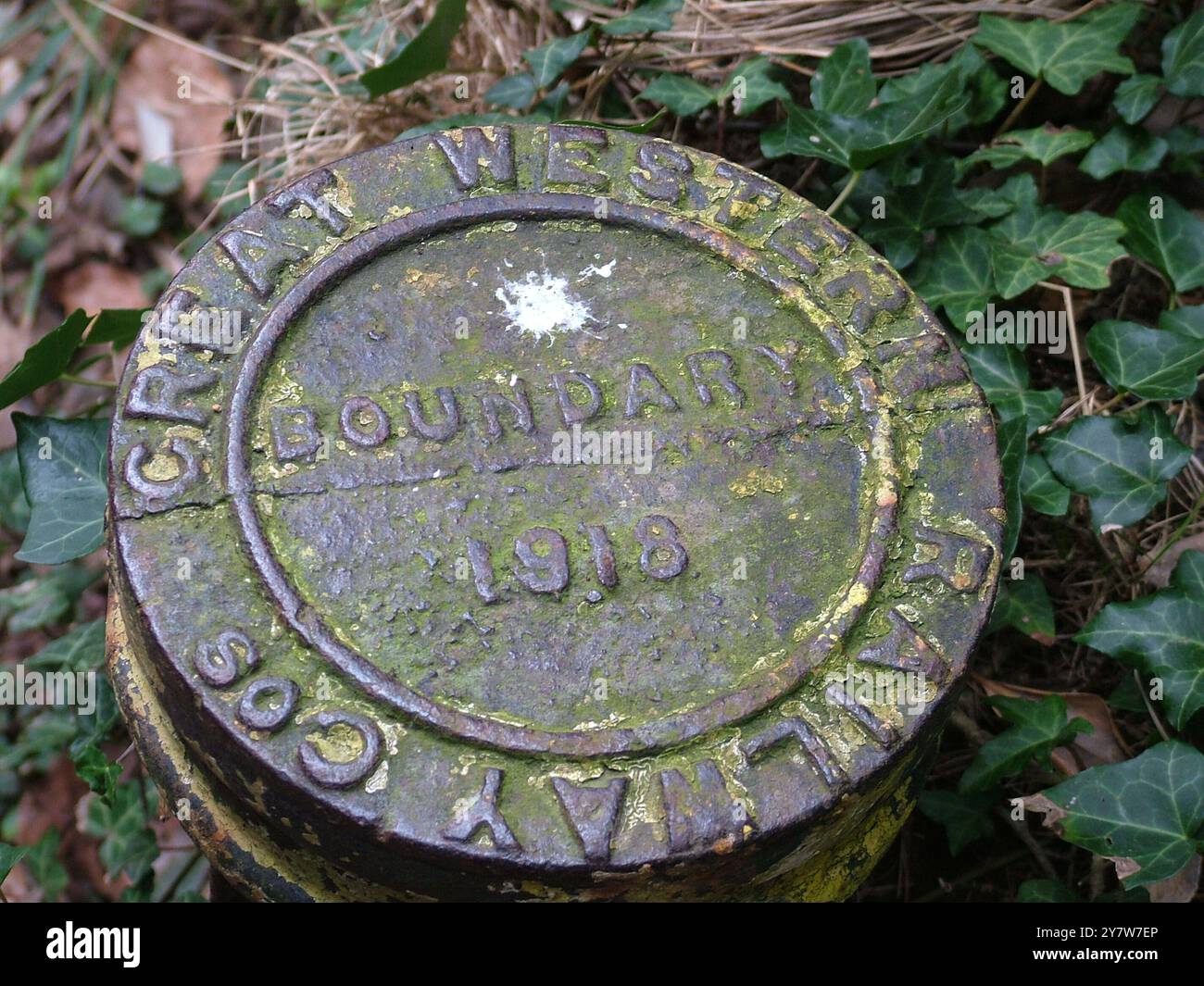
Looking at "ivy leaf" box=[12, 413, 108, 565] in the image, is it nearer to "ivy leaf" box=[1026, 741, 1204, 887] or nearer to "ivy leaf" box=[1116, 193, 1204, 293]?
"ivy leaf" box=[1026, 741, 1204, 887]

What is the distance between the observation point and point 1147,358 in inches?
91.4

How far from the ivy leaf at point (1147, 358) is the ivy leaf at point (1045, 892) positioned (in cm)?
99

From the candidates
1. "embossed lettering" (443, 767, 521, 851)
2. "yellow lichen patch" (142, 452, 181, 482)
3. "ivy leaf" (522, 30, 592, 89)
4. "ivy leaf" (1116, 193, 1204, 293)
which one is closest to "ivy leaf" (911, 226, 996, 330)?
"ivy leaf" (1116, 193, 1204, 293)

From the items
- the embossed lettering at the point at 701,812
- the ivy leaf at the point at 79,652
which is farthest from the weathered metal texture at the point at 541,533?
the ivy leaf at the point at 79,652

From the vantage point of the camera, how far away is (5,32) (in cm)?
381

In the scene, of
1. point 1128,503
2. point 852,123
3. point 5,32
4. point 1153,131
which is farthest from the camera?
point 5,32

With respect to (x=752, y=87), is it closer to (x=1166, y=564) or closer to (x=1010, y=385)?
(x=1010, y=385)

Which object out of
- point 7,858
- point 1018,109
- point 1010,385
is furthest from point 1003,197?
point 7,858

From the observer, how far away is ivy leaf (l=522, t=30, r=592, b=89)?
2688mm

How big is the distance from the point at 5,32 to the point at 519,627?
3.36 m

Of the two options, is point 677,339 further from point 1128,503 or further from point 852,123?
point 1128,503

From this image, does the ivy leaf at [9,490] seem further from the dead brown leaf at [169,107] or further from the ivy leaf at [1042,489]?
the ivy leaf at [1042,489]

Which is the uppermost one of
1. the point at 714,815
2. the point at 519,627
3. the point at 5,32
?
the point at 5,32
